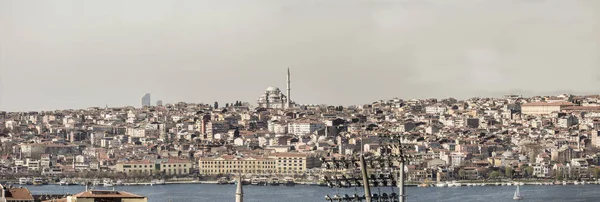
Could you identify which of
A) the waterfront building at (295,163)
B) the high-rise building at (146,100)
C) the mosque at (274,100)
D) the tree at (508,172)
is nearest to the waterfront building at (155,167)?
the waterfront building at (295,163)

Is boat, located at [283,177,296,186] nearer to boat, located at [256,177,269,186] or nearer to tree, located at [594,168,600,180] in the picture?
boat, located at [256,177,269,186]

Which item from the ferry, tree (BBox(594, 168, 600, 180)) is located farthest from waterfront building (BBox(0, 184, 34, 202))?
tree (BBox(594, 168, 600, 180))

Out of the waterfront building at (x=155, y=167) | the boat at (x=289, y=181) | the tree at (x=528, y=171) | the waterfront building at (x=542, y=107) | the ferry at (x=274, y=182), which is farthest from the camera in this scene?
the waterfront building at (x=542, y=107)

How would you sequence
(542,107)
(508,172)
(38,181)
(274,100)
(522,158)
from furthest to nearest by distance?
(274,100), (542,107), (522,158), (38,181), (508,172)

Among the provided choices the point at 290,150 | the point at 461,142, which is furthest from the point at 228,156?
the point at 461,142

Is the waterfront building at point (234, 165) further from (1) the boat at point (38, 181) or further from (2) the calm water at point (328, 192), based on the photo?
(1) the boat at point (38, 181)

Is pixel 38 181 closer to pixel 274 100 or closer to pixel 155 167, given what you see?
pixel 155 167

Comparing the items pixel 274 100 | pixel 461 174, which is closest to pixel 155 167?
pixel 461 174
